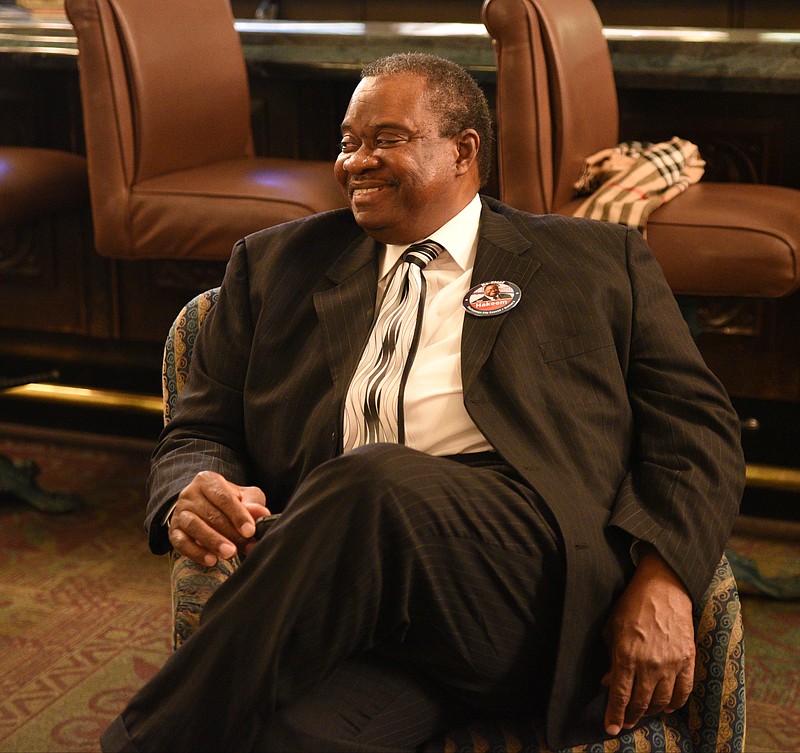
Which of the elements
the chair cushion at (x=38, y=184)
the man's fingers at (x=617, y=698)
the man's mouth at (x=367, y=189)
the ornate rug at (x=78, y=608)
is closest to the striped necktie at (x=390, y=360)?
the man's mouth at (x=367, y=189)

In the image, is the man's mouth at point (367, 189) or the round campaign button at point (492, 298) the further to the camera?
the man's mouth at point (367, 189)

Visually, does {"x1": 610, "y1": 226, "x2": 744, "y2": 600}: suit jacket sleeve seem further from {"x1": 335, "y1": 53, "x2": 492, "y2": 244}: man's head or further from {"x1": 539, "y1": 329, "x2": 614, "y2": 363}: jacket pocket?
{"x1": 335, "y1": 53, "x2": 492, "y2": 244}: man's head

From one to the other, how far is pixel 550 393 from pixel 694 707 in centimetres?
46

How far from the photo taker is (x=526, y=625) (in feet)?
4.58

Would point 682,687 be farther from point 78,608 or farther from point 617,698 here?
point 78,608

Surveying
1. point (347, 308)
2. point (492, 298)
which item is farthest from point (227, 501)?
point (492, 298)

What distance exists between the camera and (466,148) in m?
1.83

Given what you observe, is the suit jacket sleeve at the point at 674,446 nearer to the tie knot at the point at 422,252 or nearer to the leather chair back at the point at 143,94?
the tie knot at the point at 422,252

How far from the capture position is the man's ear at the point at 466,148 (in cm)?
182

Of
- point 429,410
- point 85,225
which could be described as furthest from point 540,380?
point 85,225

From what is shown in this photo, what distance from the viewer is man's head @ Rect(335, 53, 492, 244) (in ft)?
5.72

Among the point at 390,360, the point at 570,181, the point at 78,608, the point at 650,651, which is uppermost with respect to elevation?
the point at 570,181

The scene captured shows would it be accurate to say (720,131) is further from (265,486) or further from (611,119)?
(265,486)

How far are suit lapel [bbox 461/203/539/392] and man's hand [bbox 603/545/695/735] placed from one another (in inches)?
15.1
